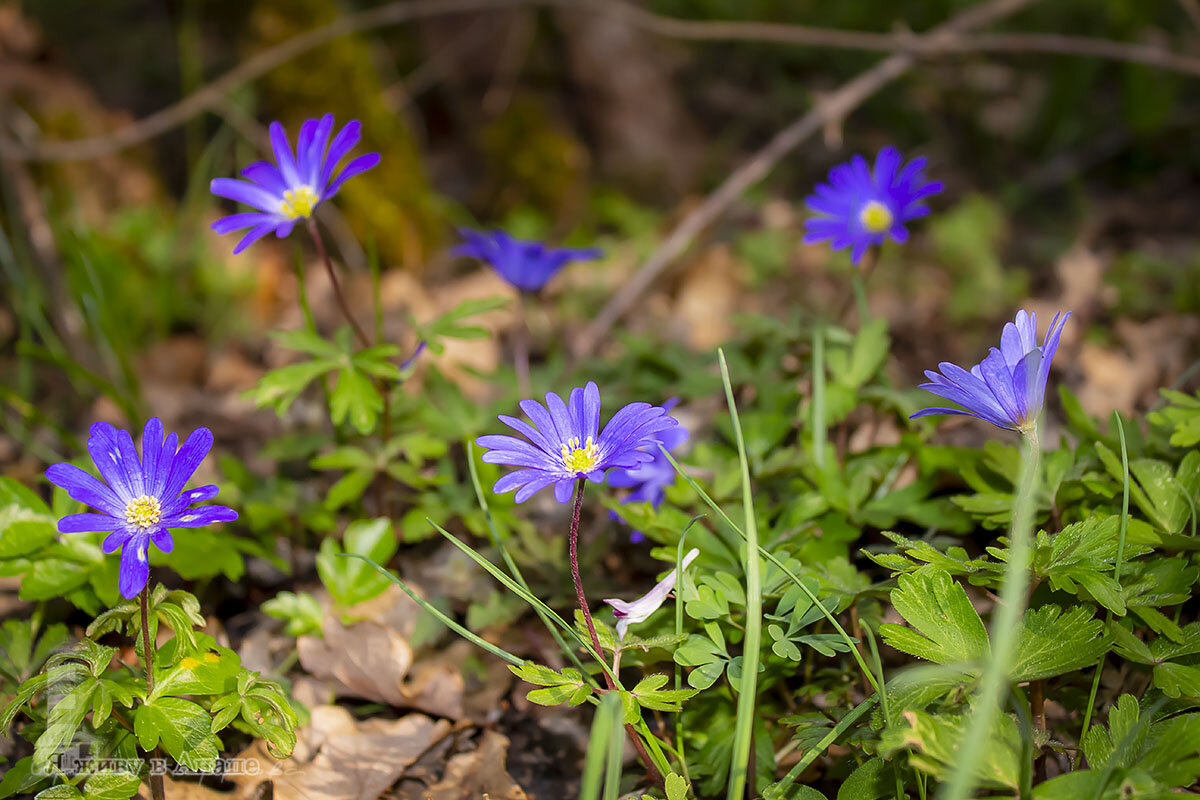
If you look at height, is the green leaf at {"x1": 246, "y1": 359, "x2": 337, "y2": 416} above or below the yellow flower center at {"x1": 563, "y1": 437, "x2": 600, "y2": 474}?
above

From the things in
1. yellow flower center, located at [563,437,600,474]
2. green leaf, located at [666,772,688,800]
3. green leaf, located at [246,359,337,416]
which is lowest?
green leaf, located at [666,772,688,800]

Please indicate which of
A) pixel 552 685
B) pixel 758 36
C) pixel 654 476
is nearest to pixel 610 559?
pixel 654 476

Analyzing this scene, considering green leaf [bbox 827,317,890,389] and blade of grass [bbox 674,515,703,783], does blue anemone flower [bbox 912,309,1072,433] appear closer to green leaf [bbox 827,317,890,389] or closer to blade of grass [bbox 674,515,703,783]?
blade of grass [bbox 674,515,703,783]

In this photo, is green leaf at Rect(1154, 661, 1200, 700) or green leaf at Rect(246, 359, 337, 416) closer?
green leaf at Rect(1154, 661, 1200, 700)

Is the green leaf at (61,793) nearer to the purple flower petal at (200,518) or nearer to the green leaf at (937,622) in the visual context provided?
the purple flower petal at (200,518)

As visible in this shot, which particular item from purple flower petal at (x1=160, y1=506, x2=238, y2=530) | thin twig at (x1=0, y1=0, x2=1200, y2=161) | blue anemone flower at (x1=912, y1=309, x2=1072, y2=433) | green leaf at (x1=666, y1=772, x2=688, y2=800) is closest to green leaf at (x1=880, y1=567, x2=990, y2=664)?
blue anemone flower at (x1=912, y1=309, x2=1072, y2=433)

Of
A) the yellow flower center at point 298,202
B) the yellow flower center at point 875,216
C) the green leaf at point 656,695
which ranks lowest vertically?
the green leaf at point 656,695

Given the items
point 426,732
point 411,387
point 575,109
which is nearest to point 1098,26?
point 575,109

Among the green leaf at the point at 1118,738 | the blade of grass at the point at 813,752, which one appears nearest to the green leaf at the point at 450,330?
the blade of grass at the point at 813,752
